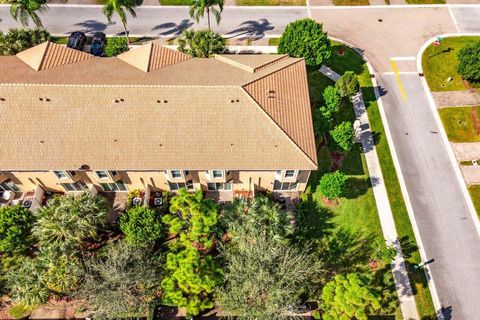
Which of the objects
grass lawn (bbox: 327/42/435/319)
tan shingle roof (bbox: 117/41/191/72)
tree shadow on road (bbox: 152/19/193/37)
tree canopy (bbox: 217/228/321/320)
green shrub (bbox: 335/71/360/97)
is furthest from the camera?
tree shadow on road (bbox: 152/19/193/37)

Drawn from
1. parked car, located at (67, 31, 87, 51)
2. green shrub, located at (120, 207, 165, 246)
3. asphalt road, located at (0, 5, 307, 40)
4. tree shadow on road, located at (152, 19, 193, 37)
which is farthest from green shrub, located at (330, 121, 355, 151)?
parked car, located at (67, 31, 87, 51)

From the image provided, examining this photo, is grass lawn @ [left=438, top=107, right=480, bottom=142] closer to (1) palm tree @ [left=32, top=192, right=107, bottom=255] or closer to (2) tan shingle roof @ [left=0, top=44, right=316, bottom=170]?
(2) tan shingle roof @ [left=0, top=44, right=316, bottom=170]

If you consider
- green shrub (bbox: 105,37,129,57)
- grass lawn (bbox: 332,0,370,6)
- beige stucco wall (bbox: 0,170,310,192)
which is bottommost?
beige stucco wall (bbox: 0,170,310,192)

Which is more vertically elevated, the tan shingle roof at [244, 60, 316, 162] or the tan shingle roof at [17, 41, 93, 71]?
the tan shingle roof at [17, 41, 93, 71]

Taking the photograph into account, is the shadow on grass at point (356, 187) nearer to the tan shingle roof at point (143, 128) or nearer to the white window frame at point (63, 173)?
the tan shingle roof at point (143, 128)

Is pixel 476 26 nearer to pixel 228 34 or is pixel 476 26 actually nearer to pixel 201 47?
pixel 228 34

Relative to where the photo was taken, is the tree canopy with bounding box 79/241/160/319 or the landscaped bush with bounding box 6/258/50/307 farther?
the landscaped bush with bounding box 6/258/50/307

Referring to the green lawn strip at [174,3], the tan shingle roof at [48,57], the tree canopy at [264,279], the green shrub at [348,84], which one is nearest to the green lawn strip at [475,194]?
the green shrub at [348,84]
